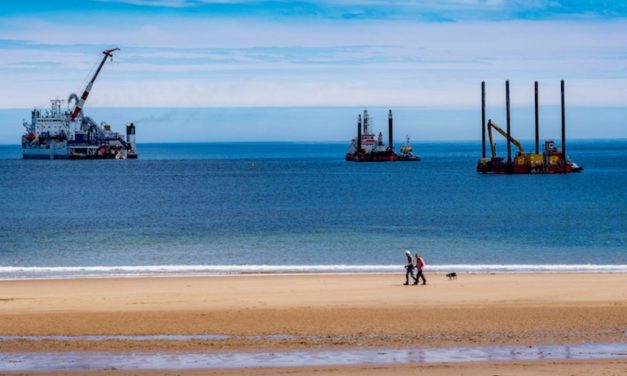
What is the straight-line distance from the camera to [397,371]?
17406 millimetres

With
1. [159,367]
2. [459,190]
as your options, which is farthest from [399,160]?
[159,367]

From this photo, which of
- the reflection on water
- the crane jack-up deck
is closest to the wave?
the reflection on water

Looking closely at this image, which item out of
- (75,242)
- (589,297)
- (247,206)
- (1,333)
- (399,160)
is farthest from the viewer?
(399,160)

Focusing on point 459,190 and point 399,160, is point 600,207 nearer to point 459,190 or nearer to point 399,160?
point 459,190

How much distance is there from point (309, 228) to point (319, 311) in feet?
101

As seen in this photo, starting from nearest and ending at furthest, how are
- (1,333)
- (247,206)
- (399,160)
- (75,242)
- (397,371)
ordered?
(397,371) → (1,333) → (75,242) → (247,206) → (399,160)

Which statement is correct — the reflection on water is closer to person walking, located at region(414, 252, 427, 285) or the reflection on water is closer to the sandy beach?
the sandy beach

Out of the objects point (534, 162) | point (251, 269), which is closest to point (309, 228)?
point (251, 269)

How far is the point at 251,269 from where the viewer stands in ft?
123

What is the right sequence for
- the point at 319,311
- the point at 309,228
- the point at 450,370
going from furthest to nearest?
the point at 309,228, the point at 319,311, the point at 450,370

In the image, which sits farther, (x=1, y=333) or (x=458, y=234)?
(x=458, y=234)

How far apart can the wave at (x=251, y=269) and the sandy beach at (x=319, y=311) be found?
2.64 metres

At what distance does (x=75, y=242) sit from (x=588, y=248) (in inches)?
959

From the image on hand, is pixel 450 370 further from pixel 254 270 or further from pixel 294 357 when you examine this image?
pixel 254 270
